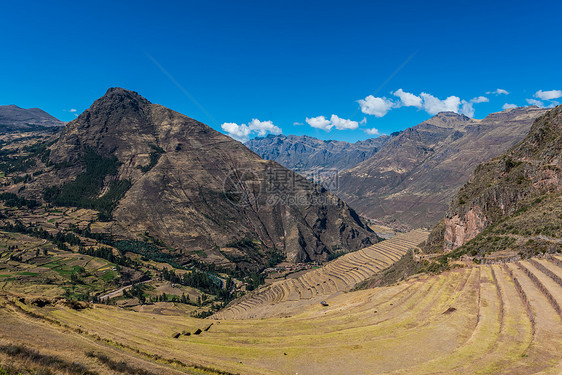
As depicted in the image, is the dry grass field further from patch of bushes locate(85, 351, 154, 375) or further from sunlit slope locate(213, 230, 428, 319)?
sunlit slope locate(213, 230, 428, 319)

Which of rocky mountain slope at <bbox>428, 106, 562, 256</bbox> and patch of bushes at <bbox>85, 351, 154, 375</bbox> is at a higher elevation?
rocky mountain slope at <bbox>428, 106, 562, 256</bbox>

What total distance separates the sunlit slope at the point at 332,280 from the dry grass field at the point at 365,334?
46.3 m

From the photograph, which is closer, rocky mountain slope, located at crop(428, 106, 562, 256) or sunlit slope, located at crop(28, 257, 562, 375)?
sunlit slope, located at crop(28, 257, 562, 375)

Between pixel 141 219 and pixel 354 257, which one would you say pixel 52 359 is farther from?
pixel 141 219

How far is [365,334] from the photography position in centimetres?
3092

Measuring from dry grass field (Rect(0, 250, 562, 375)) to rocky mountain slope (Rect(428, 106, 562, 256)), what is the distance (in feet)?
19.6

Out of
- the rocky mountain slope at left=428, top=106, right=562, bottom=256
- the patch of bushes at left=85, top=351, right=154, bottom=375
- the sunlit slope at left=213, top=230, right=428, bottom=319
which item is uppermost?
the rocky mountain slope at left=428, top=106, right=562, bottom=256

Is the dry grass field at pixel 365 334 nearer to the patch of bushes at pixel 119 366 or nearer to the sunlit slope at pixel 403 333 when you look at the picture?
the sunlit slope at pixel 403 333

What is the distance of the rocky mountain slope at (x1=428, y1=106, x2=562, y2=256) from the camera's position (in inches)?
1703

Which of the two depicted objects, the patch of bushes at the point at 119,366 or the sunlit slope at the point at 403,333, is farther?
the sunlit slope at the point at 403,333

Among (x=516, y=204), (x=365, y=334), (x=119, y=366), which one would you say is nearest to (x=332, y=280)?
(x=516, y=204)

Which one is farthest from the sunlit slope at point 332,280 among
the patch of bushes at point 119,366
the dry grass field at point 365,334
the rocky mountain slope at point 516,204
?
the patch of bushes at point 119,366

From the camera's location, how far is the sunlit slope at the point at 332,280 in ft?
291

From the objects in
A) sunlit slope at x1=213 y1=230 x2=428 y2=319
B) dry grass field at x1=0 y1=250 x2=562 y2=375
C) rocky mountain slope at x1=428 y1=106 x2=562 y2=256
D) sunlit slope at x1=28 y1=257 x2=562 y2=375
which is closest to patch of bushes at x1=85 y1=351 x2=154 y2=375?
dry grass field at x1=0 y1=250 x2=562 y2=375
